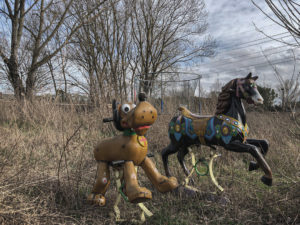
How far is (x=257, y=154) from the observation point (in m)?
1.88

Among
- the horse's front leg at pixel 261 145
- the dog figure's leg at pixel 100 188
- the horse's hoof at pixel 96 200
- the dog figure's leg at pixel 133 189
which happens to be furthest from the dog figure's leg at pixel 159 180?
the horse's front leg at pixel 261 145

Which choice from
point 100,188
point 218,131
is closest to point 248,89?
point 218,131

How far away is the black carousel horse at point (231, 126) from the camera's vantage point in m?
1.96

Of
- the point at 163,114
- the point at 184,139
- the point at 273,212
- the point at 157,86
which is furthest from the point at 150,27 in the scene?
the point at 273,212

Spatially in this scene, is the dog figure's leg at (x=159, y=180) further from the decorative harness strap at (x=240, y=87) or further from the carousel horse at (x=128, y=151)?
the decorative harness strap at (x=240, y=87)

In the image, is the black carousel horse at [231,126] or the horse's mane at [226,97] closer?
the black carousel horse at [231,126]

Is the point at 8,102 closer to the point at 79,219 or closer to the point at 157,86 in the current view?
the point at 157,86

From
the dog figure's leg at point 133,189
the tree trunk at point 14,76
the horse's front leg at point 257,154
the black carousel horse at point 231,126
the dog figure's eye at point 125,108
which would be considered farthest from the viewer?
the tree trunk at point 14,76

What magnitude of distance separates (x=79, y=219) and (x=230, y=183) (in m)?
1.63

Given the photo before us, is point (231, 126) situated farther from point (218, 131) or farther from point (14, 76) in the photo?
point (14, 76)

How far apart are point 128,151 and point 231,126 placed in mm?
991

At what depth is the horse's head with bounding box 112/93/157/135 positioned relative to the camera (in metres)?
1.48

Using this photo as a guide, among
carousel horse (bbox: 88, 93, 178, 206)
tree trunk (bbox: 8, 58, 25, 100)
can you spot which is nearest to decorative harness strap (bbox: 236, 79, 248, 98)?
carousel horse (bbox: 88, 93, 178, 206)

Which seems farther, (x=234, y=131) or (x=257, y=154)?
(x=234, y=131)
